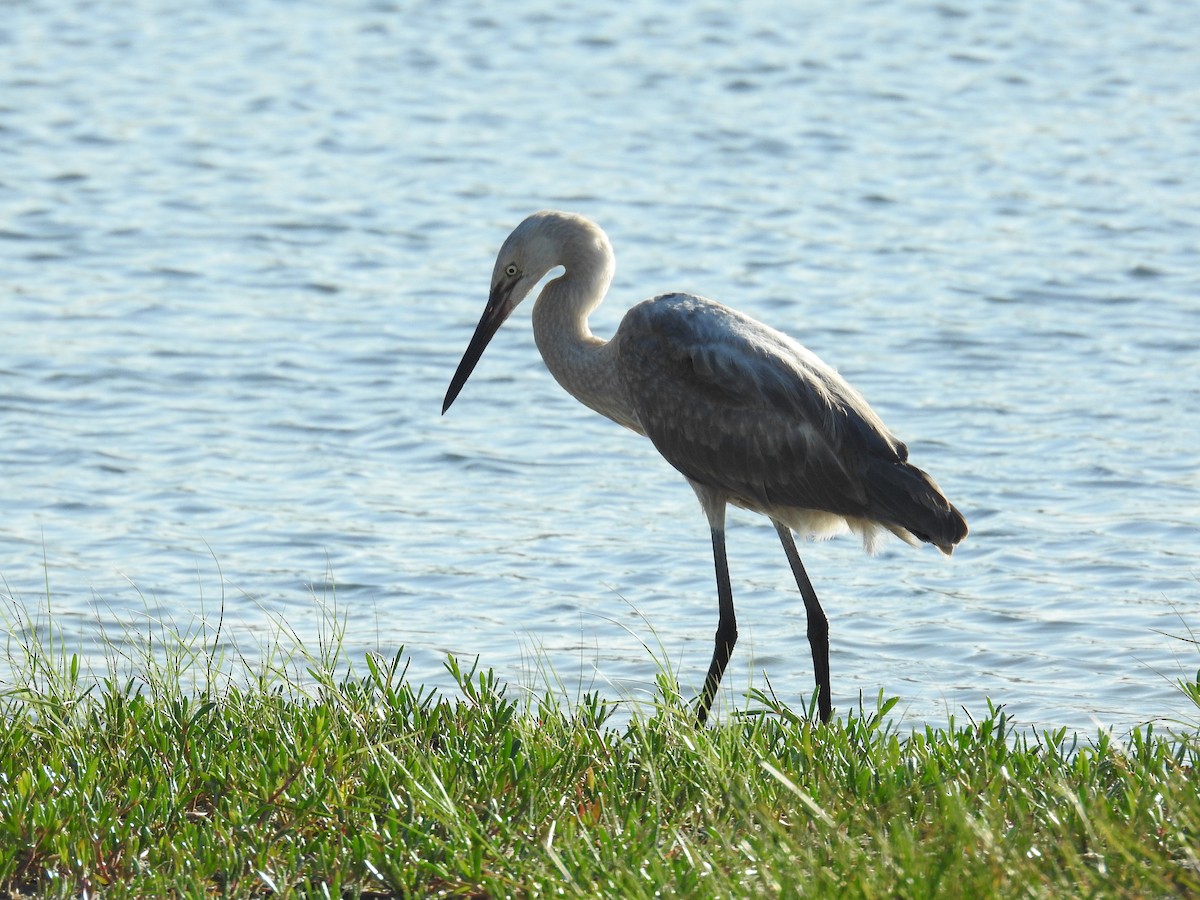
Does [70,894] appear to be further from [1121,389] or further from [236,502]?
[1121,389]

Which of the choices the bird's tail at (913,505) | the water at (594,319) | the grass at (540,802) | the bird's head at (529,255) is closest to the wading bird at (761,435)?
the bird's tail at (913,505)

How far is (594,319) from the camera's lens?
11.1 meters

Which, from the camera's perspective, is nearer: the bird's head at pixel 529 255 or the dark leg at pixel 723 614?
the dark leg at pixel 723 614

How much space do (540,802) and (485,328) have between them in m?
2.66

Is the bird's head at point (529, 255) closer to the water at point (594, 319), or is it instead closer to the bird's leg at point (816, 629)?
the water at point (594, 319)

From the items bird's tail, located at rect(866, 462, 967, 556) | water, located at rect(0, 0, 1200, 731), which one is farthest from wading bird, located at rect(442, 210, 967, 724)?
water, located at rect(0, 0, 1200, 731)

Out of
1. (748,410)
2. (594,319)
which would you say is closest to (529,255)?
(748,410)

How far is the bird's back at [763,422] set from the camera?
584cm

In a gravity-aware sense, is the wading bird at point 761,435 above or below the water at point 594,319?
above

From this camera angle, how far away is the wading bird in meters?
5.85

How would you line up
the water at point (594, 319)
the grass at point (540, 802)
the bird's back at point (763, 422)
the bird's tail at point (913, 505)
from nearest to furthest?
the grass at point (540, 802), the bird's tail at point (913, 505), the bird's back at point (763, 422), the water at point (594, 319)

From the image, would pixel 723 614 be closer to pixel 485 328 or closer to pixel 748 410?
pixel 748 410

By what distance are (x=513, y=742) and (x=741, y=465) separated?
5.43ft

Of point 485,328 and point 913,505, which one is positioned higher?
point 485,328
